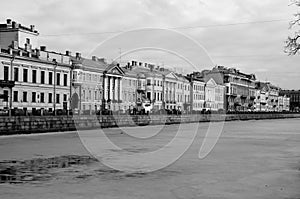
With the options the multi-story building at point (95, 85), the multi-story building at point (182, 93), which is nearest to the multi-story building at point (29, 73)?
the multi-story building at point (95, 85)

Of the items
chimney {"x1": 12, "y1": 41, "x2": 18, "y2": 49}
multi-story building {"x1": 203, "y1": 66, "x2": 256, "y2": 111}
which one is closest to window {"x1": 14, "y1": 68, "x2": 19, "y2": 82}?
chimney {"x1": 12, "y1": 41, "x2": 18, "y2": 49}

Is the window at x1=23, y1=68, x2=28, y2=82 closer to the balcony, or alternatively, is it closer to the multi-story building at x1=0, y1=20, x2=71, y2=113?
the multi-story building at x1=0, y1=20, x2=71, y2=113

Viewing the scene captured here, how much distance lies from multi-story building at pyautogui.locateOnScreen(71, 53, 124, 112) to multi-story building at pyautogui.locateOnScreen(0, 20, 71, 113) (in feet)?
7.43

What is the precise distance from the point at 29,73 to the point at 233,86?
11425cm

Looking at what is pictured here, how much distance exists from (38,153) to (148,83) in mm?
91916

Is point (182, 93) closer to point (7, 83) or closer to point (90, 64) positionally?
point (90, 64)

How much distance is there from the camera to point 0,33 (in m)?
86.2

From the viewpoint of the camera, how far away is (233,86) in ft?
586

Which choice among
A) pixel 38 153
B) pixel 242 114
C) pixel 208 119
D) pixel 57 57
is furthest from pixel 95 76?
pixel 38 153

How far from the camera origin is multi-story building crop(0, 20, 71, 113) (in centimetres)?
7081

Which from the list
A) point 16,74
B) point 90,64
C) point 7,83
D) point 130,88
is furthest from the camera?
point 130,88

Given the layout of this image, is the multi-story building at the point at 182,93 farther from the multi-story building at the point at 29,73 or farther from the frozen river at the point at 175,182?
the frozen river at the point at 175,182

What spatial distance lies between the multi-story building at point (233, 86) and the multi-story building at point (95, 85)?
58205 millimetres

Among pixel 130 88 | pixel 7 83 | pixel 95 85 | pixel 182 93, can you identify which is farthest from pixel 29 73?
pixel 182 93
